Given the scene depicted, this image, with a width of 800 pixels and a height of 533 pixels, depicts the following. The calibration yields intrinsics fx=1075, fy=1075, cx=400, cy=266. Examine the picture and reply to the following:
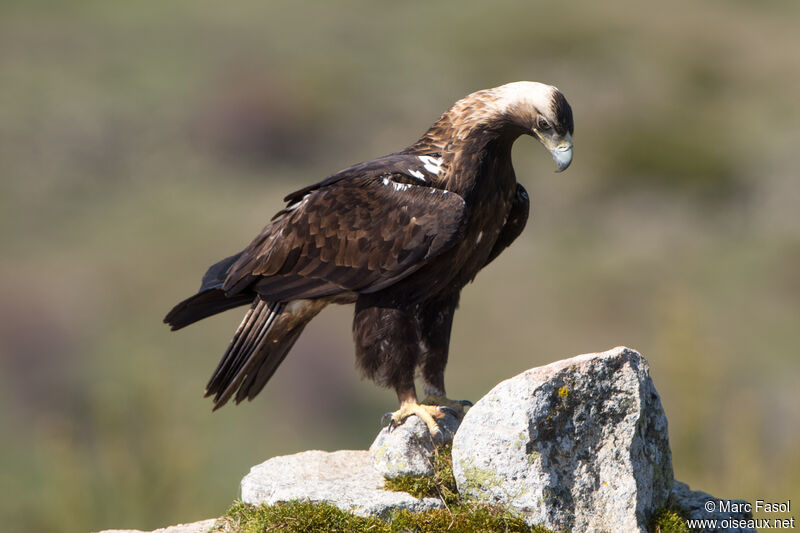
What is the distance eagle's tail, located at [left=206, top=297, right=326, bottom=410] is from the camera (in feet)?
22.2

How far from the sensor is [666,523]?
18.4 ft

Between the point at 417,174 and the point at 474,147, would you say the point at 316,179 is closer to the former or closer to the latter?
the point at 417,174

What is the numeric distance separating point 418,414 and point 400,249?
98 cm

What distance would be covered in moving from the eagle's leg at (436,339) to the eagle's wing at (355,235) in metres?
0.58

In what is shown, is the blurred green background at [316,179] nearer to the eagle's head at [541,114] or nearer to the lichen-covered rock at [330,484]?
the eagle's head at [541,114]

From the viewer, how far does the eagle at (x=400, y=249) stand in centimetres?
628

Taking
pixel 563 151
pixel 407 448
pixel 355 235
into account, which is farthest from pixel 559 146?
pixel 407 448

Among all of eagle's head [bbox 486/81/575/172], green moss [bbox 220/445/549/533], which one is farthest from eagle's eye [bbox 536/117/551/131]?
green moss [bbox 220/445/549/533]

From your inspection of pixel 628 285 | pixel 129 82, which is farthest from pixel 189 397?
pixel 129 82

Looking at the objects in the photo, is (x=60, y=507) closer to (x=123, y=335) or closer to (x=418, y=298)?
(x=418, y=298)

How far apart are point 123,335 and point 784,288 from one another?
76.7ft

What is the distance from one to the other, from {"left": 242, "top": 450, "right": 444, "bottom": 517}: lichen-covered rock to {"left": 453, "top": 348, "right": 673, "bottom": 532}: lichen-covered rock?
506 millimetres

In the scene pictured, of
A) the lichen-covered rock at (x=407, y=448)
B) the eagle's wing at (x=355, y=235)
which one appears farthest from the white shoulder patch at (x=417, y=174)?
the lichen-covered rock at (x=407, y=448)

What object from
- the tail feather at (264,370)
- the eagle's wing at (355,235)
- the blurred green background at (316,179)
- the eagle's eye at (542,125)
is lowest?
the tail feather at (264,370)
